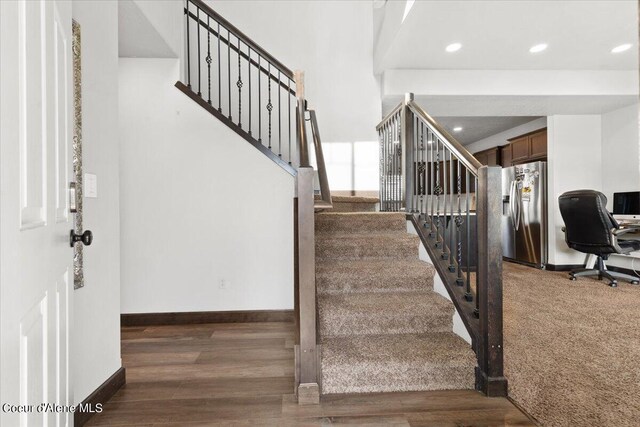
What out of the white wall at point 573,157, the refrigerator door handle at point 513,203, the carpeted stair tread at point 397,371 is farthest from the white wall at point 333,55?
the carpeted stair tread at point 397,371

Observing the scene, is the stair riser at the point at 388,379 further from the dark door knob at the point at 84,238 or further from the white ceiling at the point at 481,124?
the white ceiling at the point at 481,124

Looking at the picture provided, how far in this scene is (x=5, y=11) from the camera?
24.2 inches

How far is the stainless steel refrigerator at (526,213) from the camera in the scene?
5363mm

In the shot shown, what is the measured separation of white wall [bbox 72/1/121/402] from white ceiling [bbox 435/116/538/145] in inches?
217

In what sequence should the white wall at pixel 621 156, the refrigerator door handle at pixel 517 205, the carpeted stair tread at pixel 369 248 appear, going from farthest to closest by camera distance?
the refrigerator door handle at pixel 517 205
the white wall at pixel 621 156
the carpeted stair tread at pixel 369 248

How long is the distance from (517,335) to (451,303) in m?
0.74

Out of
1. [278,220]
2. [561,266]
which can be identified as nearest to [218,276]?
[278,220]

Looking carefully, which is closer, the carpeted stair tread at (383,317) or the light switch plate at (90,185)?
the light switch plate at (90,185)

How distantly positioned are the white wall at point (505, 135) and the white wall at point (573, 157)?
539 millimetres

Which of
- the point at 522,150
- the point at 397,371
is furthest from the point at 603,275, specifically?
the point at 397,371

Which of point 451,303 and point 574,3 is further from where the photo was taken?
point 574,3

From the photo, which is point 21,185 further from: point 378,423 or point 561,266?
point 561,266

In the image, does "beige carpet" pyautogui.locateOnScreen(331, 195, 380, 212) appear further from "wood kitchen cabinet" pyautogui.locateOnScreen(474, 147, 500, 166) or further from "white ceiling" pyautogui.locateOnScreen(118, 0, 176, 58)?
"wood kitchen cabinet" pyautogui.locateOnScreen(474, 147, 500, 166)

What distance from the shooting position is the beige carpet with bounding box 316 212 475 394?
1.83 m
